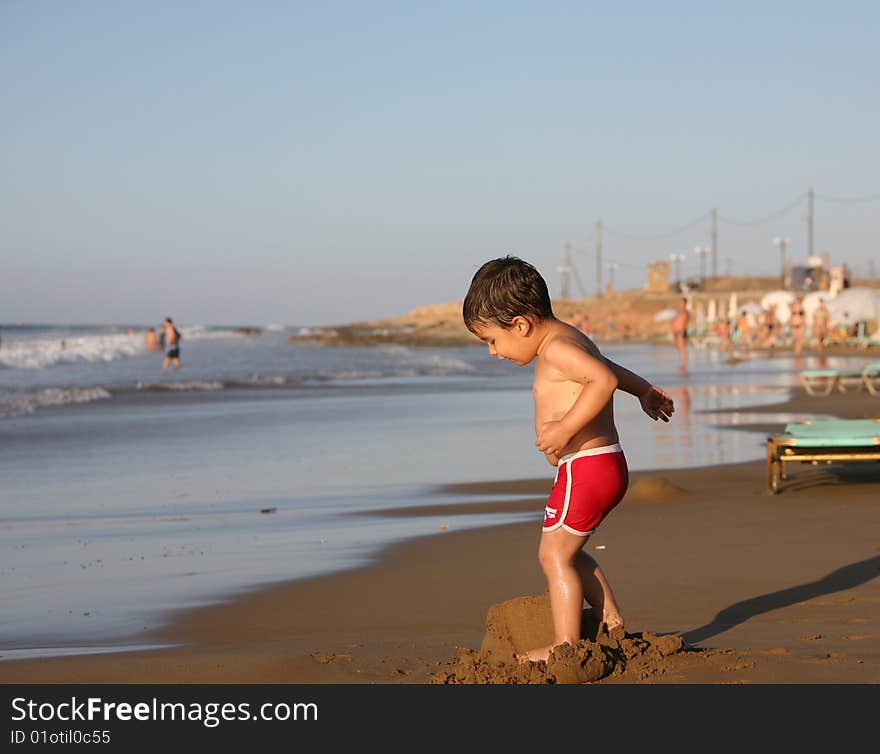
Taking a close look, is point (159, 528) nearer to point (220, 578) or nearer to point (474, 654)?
point (220, 578)

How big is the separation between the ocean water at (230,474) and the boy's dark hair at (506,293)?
2382 millimetres

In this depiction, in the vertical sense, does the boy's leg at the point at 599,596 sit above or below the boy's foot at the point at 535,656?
above

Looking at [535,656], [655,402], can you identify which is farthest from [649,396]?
[535,656]

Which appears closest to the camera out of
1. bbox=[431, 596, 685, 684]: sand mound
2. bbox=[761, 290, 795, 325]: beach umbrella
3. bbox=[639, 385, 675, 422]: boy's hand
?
bbox=[431, 596, 685, 684]: sand mound

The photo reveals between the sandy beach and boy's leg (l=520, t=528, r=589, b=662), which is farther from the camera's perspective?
→ the sandy beach

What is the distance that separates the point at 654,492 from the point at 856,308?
4802 centimetres

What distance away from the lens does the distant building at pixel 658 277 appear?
12938 centimetres

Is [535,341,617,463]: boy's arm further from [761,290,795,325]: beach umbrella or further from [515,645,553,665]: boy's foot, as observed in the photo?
[761,290,795,325]: beach umbrella

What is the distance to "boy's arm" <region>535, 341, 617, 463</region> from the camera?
15.1ft

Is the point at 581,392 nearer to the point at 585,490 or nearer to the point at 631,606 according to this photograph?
the point at 585,490

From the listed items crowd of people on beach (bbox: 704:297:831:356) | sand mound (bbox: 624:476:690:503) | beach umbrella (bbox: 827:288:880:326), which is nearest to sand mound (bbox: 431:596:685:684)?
sand mound (bbox: 624:476:690:503)

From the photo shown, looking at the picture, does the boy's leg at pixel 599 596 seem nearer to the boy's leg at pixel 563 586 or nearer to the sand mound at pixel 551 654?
the sand mound at pixel 551 654

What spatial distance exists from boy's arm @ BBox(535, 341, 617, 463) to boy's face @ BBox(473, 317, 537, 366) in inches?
4.4

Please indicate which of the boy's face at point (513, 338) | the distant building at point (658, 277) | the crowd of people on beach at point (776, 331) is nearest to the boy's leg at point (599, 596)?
the boy's face at point (513, 338)
